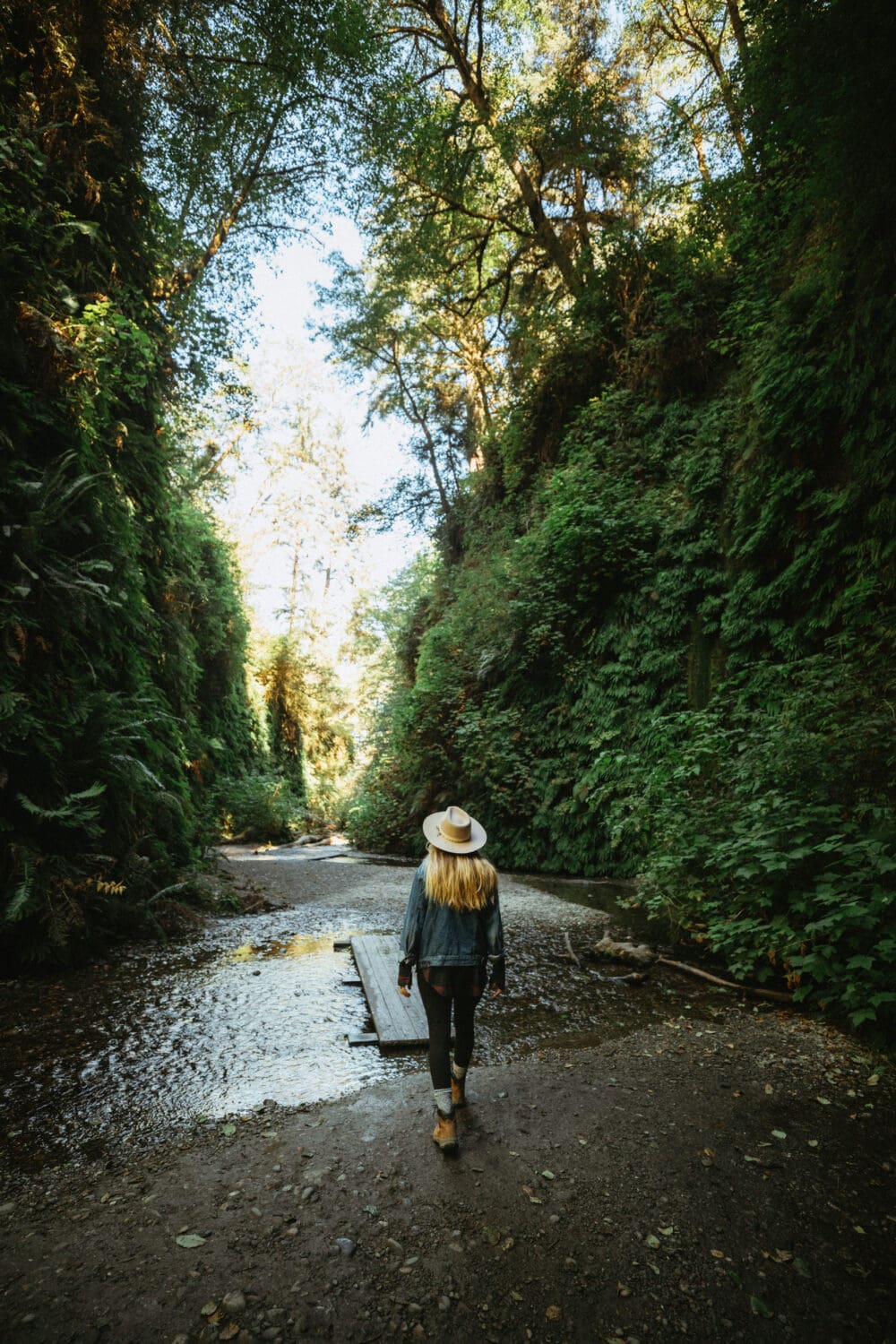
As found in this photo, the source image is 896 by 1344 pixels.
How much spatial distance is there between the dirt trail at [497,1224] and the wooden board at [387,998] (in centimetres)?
70

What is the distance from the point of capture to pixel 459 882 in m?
3.45

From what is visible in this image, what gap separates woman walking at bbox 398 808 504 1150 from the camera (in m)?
3.38

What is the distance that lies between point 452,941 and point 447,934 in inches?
1.8

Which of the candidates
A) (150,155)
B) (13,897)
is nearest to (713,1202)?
(13,897)

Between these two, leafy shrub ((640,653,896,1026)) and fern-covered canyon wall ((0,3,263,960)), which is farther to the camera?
fern-covered canyon wall ((0,3,263,960))

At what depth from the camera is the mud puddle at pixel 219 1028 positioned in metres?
3.39

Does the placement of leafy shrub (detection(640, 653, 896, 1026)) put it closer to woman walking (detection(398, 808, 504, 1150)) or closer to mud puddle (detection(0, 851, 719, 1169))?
mud puddle (detection(0, 851, 719, 1169))

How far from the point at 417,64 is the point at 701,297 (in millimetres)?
11335

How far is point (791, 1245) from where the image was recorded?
8.20 ft

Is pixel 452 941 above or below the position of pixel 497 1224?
above

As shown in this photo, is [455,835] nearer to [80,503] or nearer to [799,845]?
[799,845]

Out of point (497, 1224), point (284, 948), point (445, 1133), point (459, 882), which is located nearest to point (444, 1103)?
point (445, 1133)

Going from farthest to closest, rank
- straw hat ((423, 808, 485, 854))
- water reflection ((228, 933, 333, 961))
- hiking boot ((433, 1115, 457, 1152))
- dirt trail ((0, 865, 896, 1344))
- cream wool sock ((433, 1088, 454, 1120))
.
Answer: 1. water reflection ((228, 933, 333, 961))
2. straw hat ((423, 808, 485, 854))
3. cream wool sock ((433, 1088, 454, 1120))
4. hiking boot ((433, 1115, 457, 1152))
5. dirt trail ((0, 865, 896, 1344))

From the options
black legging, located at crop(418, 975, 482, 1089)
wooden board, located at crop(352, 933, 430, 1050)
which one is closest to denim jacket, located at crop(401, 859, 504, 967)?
black legging, located at crop(418, 975, 482, 1089)
